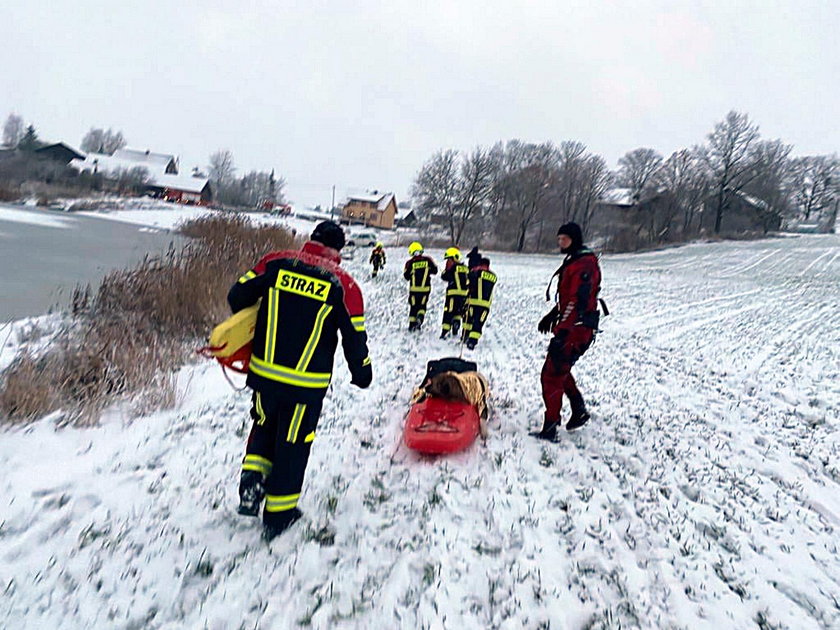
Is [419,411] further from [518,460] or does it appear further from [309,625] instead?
[309,625]

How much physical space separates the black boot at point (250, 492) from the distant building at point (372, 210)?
8493cm

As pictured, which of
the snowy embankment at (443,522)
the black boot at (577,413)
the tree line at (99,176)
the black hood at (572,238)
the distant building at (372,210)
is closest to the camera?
the snowy embankment at (443,522)

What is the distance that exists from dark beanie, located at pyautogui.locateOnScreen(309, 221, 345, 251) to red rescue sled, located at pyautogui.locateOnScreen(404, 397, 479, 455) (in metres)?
1.85

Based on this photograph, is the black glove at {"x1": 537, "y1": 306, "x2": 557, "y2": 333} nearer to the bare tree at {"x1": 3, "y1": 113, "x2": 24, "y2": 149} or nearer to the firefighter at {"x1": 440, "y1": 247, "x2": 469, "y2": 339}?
the firefighter at {"x1": 440, "y1": 247, "x2": 469, "y2": 339}

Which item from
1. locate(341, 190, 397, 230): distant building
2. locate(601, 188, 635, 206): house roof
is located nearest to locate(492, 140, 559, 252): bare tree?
locate(601, 188, 635, 206): house roof

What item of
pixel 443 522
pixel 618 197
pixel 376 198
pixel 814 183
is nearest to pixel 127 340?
pixel 443 522

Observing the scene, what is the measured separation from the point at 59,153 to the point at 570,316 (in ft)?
286

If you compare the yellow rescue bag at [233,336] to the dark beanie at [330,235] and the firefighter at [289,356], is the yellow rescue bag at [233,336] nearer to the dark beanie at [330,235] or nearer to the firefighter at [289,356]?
the firefighter at [289,356]

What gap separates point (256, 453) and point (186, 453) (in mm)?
1462

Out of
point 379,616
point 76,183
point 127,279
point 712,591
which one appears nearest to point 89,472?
point 379,616

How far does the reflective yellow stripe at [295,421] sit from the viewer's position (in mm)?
2900

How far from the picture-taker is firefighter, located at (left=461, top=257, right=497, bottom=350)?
8406 mm

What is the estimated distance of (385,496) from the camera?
3619 mm

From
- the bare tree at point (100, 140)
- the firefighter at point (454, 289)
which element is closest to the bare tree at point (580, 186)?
the firefighter at point (454, 289)
